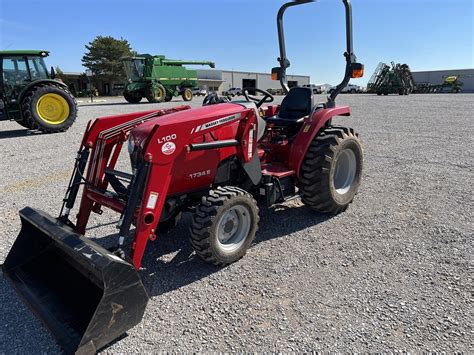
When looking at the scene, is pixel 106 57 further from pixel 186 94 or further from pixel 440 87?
pixel 440 87

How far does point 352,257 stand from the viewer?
11.2 ft

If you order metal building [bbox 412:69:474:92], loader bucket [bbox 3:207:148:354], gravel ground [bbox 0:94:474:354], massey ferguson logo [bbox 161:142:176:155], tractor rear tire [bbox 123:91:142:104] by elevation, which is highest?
metal building [bbox 412:69:474:92]

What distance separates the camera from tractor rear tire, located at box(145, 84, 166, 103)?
23469mm

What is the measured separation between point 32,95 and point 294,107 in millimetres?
8849

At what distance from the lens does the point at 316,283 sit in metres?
3.01

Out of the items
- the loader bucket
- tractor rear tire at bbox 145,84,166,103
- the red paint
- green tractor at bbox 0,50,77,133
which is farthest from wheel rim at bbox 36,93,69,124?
tractor rear tire at bbox 145,84,166,103

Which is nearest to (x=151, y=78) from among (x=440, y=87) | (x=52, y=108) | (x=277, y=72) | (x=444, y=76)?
(x=52, y=108)

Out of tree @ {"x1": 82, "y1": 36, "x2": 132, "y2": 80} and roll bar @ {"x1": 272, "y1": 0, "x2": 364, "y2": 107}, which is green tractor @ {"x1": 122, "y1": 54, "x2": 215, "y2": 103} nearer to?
roll bar @ {"x1": 272, "y1": 0, "x2": 364, "y2": 107}

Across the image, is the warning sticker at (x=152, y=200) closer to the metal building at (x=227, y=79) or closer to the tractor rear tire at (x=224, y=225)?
the tractor rear tire at (x=224, y=225)

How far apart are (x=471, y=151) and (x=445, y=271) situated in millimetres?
5797

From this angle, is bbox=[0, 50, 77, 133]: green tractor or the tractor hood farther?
bbox=[0, 50, 77, 133]: green tractor

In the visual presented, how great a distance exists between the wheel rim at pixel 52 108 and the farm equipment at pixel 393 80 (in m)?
31.8

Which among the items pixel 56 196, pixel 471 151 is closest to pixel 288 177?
pixel 56 196

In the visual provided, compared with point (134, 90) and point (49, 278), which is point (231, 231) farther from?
point (134, 90)
